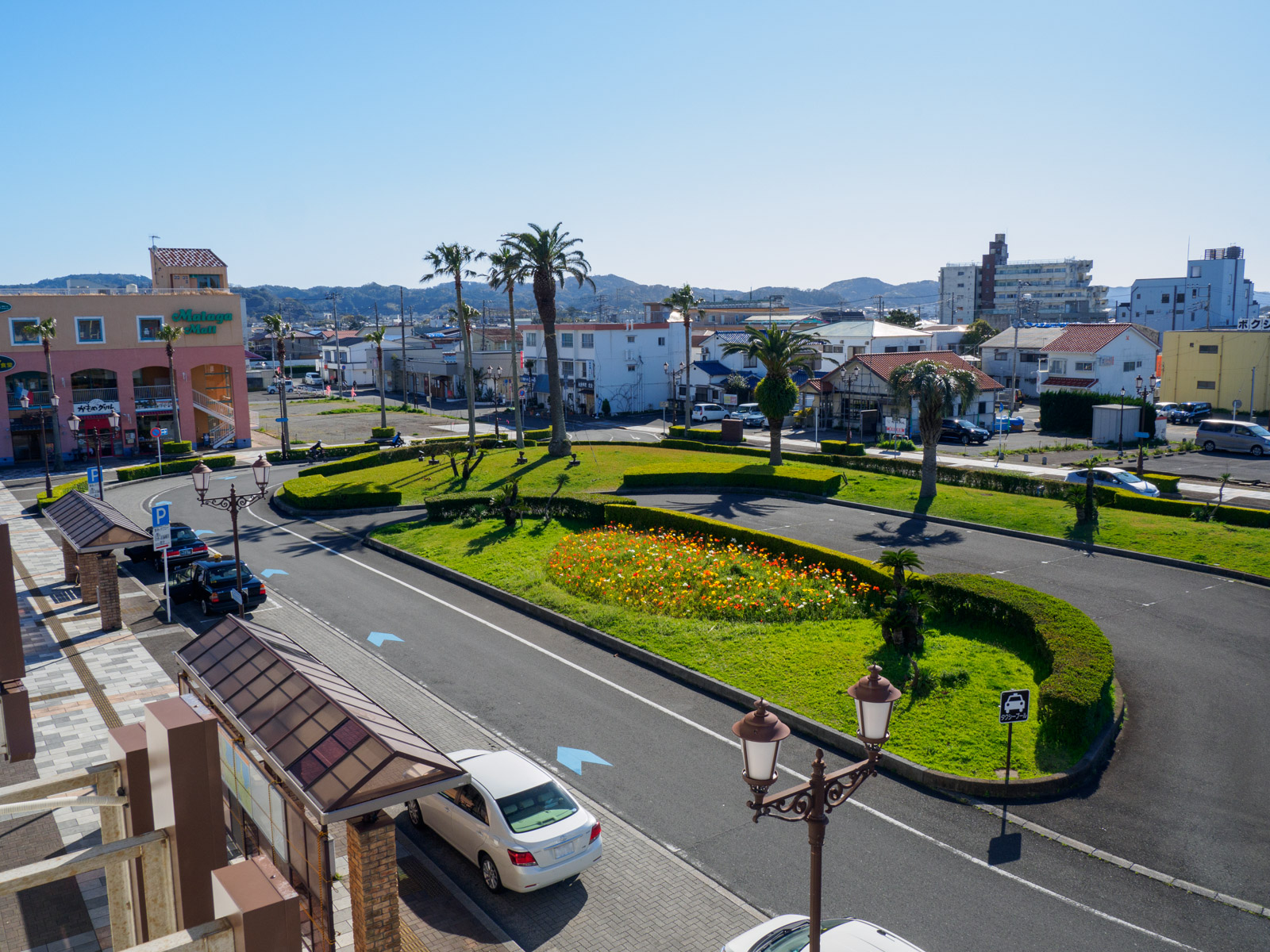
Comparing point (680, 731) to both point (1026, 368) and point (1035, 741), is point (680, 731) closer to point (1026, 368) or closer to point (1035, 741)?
point (1035, 741)

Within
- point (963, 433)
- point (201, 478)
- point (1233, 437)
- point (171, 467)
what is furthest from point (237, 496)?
point (1233, 437)

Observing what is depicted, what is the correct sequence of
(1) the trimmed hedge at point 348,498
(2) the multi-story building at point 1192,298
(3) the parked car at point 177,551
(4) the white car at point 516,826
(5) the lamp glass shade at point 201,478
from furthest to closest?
(2) the multi-story building at point 1192,298, (1) the trimmed hedge at point 348,498, (3) the parked car at point 177,551, (5) the lamp glass shade at point 201,478, (4) the white car at point 516,826

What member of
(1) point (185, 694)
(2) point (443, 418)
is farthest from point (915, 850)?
(2) point (443, 418)

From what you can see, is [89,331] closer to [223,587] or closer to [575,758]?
[223,587]

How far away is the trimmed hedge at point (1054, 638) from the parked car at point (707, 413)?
5348cm

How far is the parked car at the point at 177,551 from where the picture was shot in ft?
106

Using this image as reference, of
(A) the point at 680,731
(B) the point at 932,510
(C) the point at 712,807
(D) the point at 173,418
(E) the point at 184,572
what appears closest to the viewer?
(C) the point at 712,807

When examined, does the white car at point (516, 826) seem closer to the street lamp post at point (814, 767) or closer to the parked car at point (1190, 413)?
the street lamp post at point (814, 767)

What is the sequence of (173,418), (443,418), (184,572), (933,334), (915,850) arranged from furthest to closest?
(933,334), (443,418), (173,418), (184,572), (915,850)

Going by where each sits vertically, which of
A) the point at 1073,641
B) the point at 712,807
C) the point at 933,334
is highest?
the point at 933,334

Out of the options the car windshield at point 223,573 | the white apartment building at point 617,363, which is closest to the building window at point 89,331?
the white apartment building at point 617,363

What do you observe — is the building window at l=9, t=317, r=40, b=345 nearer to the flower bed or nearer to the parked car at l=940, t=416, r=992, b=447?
the flower bed

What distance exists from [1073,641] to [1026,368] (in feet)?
250

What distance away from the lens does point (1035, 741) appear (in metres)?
17.7
